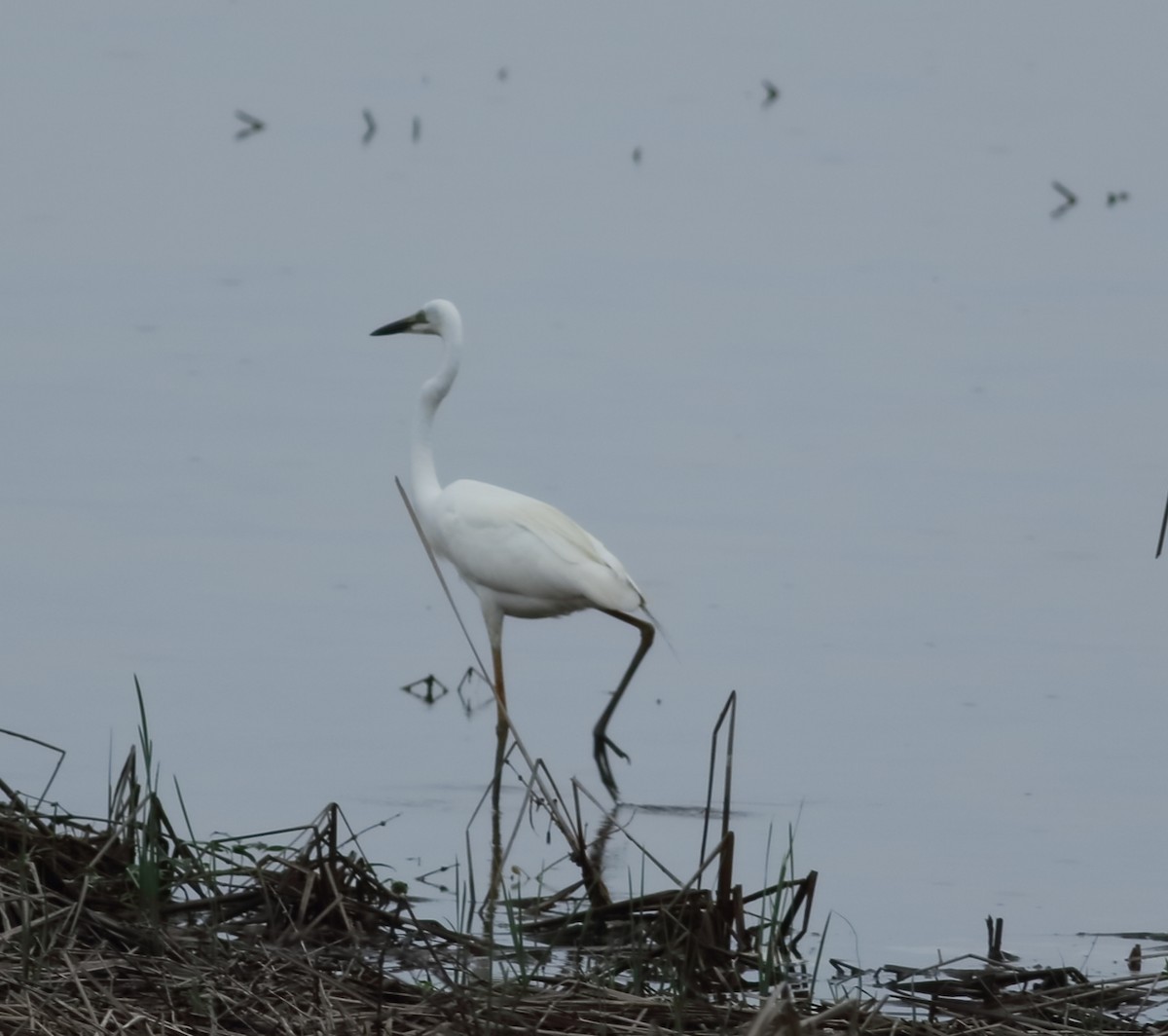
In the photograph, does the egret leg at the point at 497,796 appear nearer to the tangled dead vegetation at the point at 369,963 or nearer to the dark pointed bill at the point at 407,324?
the tangled dead vegetation at the point at 369,963

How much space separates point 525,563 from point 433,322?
1.56 meters

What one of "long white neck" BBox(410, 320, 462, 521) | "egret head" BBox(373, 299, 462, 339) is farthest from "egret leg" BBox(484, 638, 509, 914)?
"egret head" BBox(373, 299, 462, 339)

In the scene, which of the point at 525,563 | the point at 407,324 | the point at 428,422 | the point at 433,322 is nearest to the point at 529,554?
the point at 525,563

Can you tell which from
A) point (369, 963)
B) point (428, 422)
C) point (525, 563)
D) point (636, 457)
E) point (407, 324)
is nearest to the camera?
point (369, 963)

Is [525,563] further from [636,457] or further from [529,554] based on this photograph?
[636,457]

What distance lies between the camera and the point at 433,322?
9008mm

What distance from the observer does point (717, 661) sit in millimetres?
8336

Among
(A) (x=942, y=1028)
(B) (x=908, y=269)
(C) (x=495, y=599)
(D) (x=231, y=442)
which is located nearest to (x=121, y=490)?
(D) (x=231, y=442)

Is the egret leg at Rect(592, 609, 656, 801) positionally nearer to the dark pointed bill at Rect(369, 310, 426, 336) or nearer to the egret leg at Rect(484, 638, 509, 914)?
the egret leg at Rect(484, 638, 509, 914)

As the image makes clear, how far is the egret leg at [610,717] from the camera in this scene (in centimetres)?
723

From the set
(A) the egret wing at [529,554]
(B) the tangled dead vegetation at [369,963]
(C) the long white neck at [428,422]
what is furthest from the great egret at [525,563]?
(B) the tangled dead vegetation at [369,963]

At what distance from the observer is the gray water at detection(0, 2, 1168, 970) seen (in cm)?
700

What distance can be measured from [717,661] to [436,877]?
2.48 m

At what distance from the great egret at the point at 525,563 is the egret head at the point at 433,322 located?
0.79m
